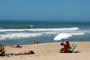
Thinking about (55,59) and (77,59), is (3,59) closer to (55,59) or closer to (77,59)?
(55,59)

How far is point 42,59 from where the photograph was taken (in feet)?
30.7

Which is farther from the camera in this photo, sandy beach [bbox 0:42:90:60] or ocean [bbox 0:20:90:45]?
ocean [bbox 0:20:90:45]

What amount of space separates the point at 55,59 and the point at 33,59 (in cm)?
87

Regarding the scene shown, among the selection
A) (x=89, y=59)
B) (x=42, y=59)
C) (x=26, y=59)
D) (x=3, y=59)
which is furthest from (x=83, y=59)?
(x=3, y=59)

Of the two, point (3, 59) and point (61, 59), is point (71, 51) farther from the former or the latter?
point (3, 59)

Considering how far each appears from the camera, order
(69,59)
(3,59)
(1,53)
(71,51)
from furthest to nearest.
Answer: (71,51), (1,53), (3,59), (69,59)

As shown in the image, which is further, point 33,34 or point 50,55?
point 33,34

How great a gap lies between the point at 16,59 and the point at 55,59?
1.52 m

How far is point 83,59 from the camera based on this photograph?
30.0 ft

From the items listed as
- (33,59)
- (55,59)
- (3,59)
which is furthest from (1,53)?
(55,59)

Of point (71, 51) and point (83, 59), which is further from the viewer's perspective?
point (71, 51)

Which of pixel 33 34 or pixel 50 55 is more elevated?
pixel 33 34

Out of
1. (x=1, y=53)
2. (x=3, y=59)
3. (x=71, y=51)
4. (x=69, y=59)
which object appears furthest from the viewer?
(x=71, y=51)

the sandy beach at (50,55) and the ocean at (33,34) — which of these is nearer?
the sandy beach at (50,55)
